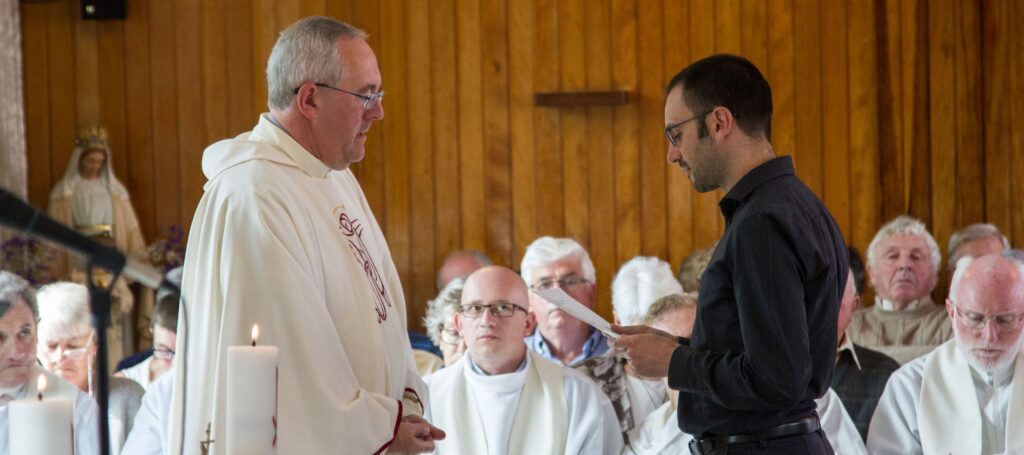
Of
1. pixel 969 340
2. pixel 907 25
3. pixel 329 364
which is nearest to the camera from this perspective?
pixel 329 364

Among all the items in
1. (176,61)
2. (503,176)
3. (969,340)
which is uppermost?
(176,61)

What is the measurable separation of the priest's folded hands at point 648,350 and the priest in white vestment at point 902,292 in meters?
4.30

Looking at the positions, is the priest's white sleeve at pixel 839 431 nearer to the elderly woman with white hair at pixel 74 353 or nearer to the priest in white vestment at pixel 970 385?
the priest in white vestment at pixel 970 385

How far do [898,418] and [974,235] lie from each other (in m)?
2.88

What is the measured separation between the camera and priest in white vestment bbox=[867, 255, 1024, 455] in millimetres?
4574

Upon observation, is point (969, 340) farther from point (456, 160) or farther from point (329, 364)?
point (456, 160)

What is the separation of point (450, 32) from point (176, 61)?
5.76ft

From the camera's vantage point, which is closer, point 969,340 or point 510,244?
point 969,340

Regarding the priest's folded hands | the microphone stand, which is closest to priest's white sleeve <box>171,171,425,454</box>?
the priest's folded hands

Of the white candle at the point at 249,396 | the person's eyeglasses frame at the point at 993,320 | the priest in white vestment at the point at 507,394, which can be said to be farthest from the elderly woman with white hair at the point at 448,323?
the white candle at the point at 249,396

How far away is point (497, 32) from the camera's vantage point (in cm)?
816

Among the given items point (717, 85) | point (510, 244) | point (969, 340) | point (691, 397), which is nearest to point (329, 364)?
point (691, 397)

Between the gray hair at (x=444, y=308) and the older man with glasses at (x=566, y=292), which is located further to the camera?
the older man with glasses at (x=566, y=292)

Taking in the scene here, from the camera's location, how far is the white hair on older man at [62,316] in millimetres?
4863
